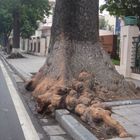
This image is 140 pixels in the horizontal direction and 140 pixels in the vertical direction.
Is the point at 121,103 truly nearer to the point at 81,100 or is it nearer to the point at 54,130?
the point at 81,100

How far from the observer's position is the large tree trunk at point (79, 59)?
11.0 meters

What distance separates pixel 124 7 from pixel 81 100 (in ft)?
65.7

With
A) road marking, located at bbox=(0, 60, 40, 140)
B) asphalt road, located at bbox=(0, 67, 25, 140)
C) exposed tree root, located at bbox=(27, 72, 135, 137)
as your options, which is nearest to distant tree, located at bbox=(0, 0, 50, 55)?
road marking, located at bbox=(0, 60, 40, 140)

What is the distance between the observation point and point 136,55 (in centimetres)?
1800

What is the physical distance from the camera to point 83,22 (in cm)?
1202

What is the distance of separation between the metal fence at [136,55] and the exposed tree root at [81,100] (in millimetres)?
7044

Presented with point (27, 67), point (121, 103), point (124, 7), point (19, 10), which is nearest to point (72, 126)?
point (121, 103)

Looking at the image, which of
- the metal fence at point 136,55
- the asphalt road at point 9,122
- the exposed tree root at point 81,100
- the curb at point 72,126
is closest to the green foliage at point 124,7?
the metal fence at point 136,55

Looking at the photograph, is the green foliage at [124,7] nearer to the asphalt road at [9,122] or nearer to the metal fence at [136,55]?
the metal fence at [136,55]

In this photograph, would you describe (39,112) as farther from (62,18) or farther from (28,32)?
(28,32)

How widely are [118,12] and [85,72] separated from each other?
59.0 ft

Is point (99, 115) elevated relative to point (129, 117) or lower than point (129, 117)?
elevated

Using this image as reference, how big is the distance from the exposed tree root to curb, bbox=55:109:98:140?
0.74 feet

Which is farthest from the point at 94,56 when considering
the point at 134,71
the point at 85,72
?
the point at 134,71
